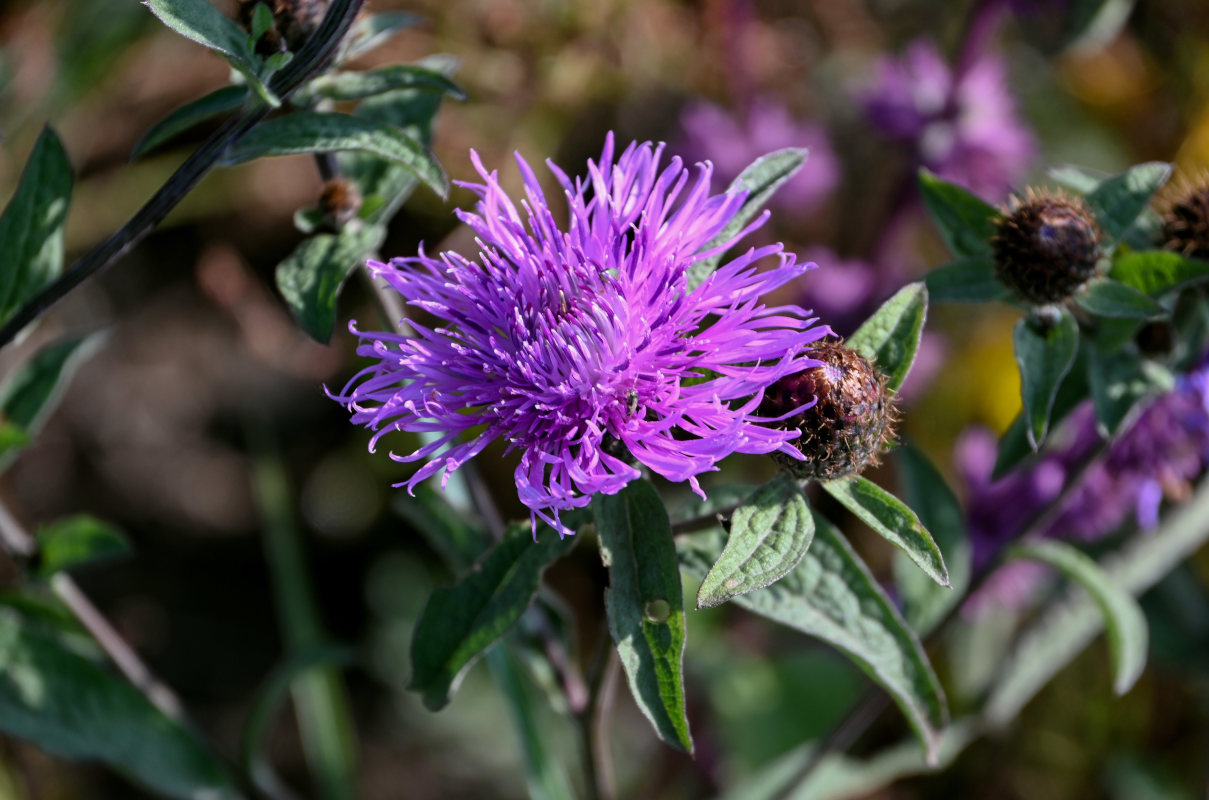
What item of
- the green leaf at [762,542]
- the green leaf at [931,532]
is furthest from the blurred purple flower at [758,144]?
the green leaf at [762,542]

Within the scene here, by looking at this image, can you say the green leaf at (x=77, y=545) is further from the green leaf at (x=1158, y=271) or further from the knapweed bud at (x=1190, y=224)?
the knapweed bud at (x=1190, y=224)

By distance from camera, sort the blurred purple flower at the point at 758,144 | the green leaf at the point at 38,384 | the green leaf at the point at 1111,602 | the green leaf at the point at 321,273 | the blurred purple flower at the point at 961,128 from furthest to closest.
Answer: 1. the blurred purple flower at the point at 758,144
2. the blurred purple flower at the point at 961,128
3. the green leaf at the point at 38,384
4. the green leaf at the point at 1111,602
5. the green leaf at the point at 321,273

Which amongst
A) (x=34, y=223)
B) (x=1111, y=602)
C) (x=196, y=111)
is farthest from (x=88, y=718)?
(x=1111, y=602)

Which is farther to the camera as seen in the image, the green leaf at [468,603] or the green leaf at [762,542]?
the green leaf at [468,603]

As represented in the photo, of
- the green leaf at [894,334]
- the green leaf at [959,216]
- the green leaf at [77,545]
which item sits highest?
the green leaf at [77,545]

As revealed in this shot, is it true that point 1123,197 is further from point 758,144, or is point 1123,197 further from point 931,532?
point 758,144

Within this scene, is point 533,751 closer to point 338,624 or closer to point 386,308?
point 386,308

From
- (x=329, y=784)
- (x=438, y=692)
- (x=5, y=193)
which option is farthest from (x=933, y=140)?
(x=5, y=193)
